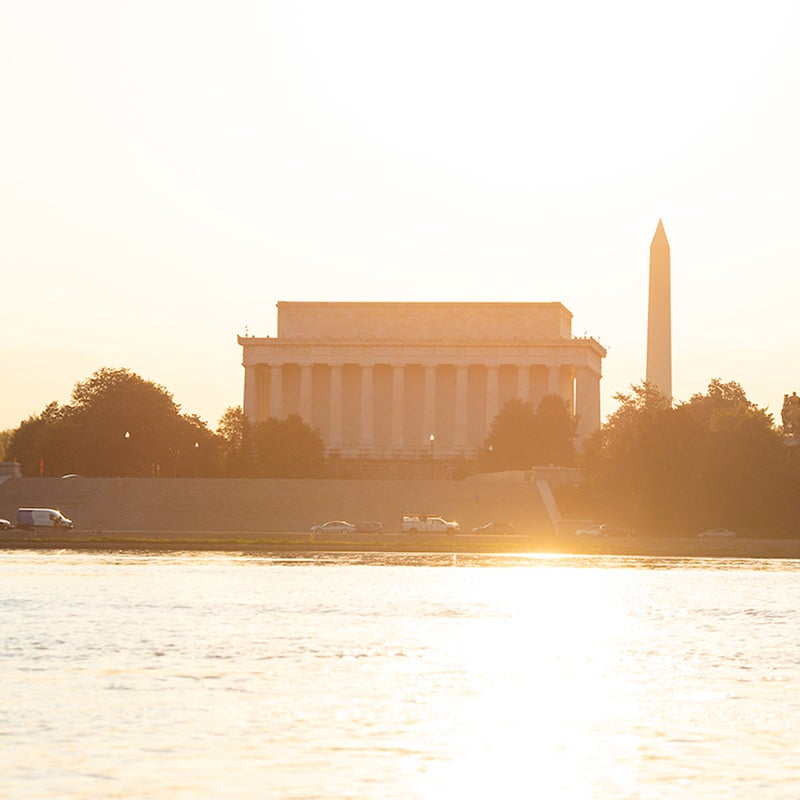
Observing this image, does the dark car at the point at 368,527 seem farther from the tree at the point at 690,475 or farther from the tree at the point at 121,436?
the tree at the point at 121,436

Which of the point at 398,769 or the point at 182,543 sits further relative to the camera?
the point at 182,543

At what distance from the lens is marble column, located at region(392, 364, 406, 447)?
554ft

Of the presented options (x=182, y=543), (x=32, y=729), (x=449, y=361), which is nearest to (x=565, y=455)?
(x=449, y=361)

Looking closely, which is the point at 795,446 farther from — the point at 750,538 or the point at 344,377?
the point at 344,377

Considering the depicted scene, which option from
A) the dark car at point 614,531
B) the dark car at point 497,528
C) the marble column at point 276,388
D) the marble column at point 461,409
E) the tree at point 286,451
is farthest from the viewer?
the marble column at point 276,388

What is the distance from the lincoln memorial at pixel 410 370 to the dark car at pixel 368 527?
7576 cm

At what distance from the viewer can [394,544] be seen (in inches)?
2751

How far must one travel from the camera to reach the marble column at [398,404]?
6644 inches

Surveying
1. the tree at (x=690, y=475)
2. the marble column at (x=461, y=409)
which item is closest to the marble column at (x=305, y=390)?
the marble column at (x=461, y=409)

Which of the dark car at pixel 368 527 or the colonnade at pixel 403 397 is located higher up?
the colonnade at pixel 403 397

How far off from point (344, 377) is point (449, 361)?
11995 millimetres

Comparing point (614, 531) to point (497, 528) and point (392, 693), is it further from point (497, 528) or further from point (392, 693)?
point (392, 693)

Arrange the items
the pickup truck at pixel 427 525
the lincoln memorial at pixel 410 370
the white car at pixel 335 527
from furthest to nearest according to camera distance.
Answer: the lincoln memorial at pixel 410 370, the pickup truck at pixel 427 525, the white car at pixel 335 527

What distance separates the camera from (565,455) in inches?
5148
